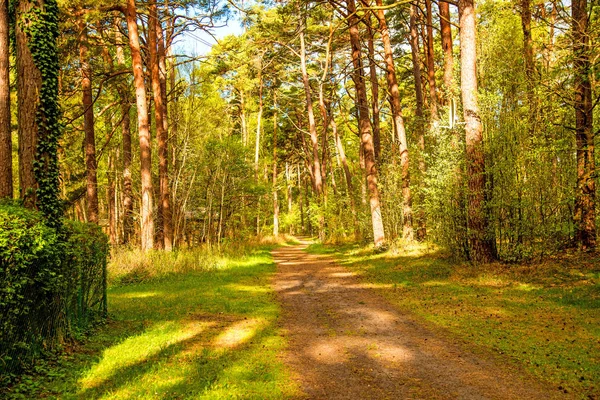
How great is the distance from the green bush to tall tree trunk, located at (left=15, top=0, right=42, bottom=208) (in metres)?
0.36

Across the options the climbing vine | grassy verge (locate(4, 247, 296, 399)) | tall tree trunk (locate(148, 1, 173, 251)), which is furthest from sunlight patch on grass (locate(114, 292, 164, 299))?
tall tree trunk (locate(148, 1, 173, 251))

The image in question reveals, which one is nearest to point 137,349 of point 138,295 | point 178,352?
point 178,352

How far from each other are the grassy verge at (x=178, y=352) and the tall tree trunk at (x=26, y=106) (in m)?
2.25

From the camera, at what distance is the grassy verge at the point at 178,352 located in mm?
4391

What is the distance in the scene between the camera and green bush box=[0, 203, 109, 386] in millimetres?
4301

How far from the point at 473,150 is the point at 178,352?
8.57m

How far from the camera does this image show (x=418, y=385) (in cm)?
442

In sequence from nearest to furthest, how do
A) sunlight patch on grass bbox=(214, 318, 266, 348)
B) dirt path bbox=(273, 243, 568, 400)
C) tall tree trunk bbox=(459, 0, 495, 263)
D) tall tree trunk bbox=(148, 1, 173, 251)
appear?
dirt path bbox=(273, 243, 568, 400)
sunlight patch on grass bbox=(214, 318, 266, 348)
tall tree trunk bbox=(459, 0, 495, 263)
tall tree trunk bbox=(148, 1, 173, 251)

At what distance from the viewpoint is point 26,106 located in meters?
5.71

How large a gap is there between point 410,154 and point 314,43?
12.2 m

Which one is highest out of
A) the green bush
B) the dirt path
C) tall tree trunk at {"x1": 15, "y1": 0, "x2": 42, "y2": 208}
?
tall tree trunk at {"x1": 15, "y1": 0, "x2": 42, "y2": 208}

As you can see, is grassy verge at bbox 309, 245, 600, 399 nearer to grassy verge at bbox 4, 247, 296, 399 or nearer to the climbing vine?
grassy verge at bbox 4, 247, 296, 399

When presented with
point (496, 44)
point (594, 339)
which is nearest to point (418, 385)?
point (594, 339)

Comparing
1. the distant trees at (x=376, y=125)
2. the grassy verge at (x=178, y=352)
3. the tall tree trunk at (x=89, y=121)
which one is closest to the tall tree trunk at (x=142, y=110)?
the distant trees at (x=376, y=125)
